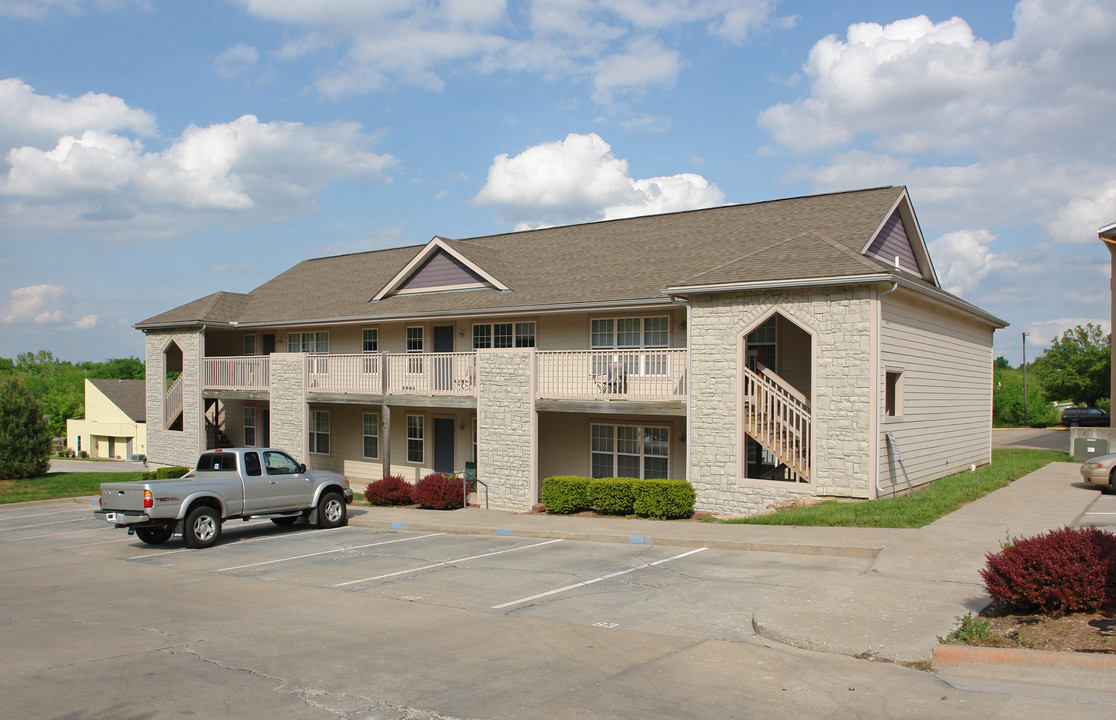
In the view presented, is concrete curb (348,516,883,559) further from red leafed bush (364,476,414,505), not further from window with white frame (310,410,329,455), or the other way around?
window with white frame (310,410,329,455)

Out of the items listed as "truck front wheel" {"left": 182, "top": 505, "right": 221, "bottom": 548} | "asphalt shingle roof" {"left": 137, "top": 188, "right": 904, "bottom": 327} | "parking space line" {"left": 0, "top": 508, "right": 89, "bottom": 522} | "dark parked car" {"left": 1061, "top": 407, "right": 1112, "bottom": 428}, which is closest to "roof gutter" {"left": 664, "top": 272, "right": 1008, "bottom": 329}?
"asphalt shingle roof" {"left": 137, "top": 188, "right": 904, "bottom": 327}

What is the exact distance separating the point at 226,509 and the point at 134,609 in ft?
19.4

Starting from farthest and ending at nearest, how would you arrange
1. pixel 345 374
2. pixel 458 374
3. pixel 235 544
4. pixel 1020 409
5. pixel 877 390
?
pixel 1020 409 < pixel 345 374 < pixel 458 374 < pixel 235 544 < pixel 877 390

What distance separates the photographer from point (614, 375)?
19.5m

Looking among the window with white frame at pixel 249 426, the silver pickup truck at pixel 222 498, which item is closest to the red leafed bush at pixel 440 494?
the silver pickup truck at pixel 222 498

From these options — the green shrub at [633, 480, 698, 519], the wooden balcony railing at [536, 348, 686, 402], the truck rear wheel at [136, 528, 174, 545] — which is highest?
the wooden balcony railing at [536, 348, 686, 402]

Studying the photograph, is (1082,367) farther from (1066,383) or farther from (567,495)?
(567,495)

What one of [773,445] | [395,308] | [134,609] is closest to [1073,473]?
[773,445]

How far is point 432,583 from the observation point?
37.8ft

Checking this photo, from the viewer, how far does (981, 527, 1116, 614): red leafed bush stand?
7.61 meters

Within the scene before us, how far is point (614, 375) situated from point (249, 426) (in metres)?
19.1

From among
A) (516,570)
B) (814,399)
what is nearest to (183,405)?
(516,570)

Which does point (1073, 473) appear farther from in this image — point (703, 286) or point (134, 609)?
point (134, 609)

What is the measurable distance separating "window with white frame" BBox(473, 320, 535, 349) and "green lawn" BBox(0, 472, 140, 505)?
46.4 feet
